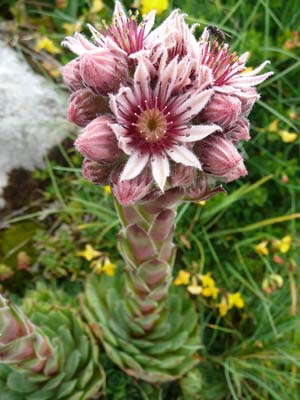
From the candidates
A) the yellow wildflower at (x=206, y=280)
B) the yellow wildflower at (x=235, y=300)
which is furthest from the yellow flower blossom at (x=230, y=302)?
the yellow wildflower at (x=206, y=280)

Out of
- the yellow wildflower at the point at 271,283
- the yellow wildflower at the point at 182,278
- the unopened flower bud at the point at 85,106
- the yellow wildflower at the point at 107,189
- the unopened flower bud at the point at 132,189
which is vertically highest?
the unopened flower bud at the point at 85,106

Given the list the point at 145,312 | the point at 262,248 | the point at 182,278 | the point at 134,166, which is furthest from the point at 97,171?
the point at 262,248

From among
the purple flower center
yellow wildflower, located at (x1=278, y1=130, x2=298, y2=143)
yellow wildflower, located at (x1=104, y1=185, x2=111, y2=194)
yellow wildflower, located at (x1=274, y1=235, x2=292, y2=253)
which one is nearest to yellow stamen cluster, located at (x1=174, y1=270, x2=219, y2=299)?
yellow wildflower, located at (x1=274, y1=235, x2=292, y2=253)

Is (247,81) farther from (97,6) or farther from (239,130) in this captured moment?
(97,6)

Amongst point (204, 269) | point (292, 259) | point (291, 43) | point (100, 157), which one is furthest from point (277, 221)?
point (100, 157)

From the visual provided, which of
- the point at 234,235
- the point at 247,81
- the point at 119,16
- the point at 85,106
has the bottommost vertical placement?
the point at 234,235

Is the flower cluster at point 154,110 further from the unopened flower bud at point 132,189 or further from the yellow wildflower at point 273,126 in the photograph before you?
the yellow wildflower at point 273,126

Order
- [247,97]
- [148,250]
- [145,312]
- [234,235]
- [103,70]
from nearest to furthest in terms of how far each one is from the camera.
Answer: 1. [103,70]
2. [247,97]
3. [148,250]
4. [145,312]
5. [234,235]
